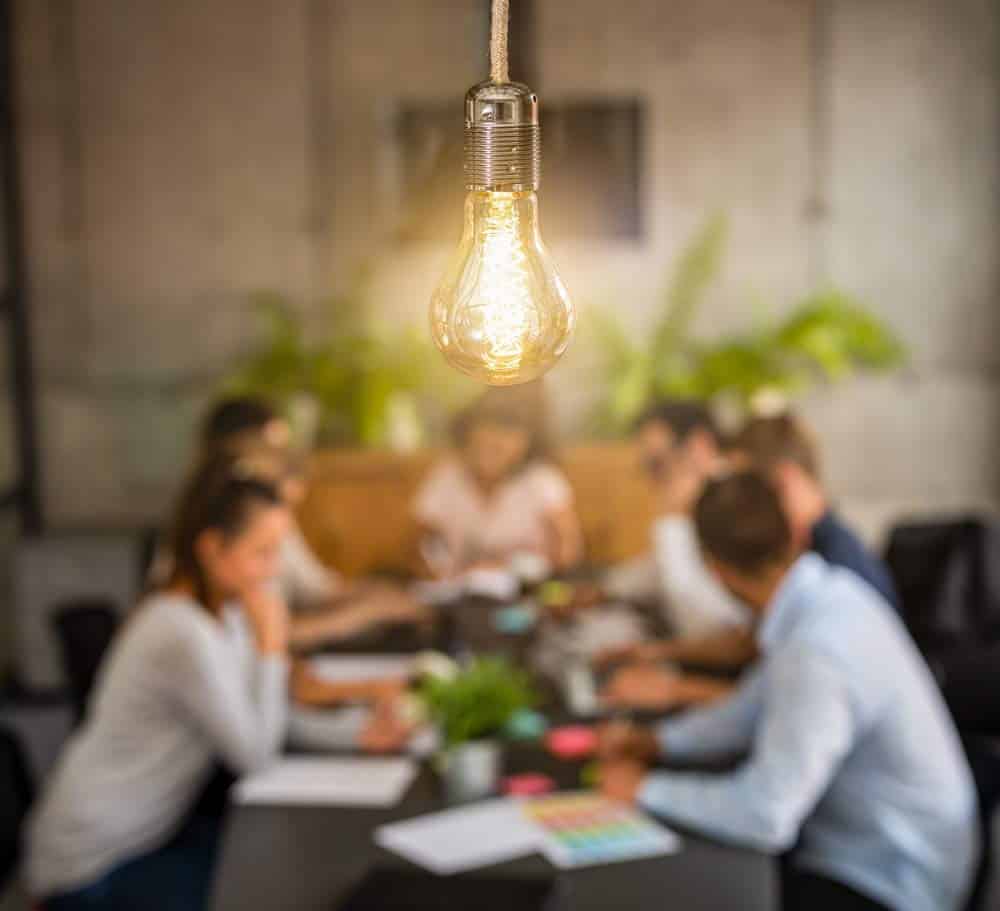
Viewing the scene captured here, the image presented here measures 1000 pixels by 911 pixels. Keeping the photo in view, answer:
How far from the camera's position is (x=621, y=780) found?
3.17m

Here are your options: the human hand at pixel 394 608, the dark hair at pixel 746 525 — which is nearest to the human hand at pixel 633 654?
the human hand at pixel 394 608

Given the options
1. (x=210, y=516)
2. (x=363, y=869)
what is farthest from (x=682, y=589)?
(x=363, y=869)

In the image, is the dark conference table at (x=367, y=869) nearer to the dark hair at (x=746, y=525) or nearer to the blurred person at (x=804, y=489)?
the dark hair at (x=746, y=525)

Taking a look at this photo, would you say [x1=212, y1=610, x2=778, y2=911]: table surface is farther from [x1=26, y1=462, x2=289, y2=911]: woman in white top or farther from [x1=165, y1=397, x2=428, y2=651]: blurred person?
[x1=165, y1=397, x2=428, y2=651]: blurred person

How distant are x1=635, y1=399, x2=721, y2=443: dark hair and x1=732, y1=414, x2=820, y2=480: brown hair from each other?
2.50 ft

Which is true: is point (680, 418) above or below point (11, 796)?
above

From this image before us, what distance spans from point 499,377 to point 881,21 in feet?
20.3

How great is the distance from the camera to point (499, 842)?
9.59ft

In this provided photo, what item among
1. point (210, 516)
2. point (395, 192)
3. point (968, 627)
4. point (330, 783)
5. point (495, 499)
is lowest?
point (968, 627)

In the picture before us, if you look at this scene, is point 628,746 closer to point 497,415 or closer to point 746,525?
point 746,525

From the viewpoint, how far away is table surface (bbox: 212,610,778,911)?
2.70 m

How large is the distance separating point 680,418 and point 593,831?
8.54ft

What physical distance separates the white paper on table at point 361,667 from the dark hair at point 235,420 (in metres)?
0.98

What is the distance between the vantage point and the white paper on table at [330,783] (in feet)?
10.5
